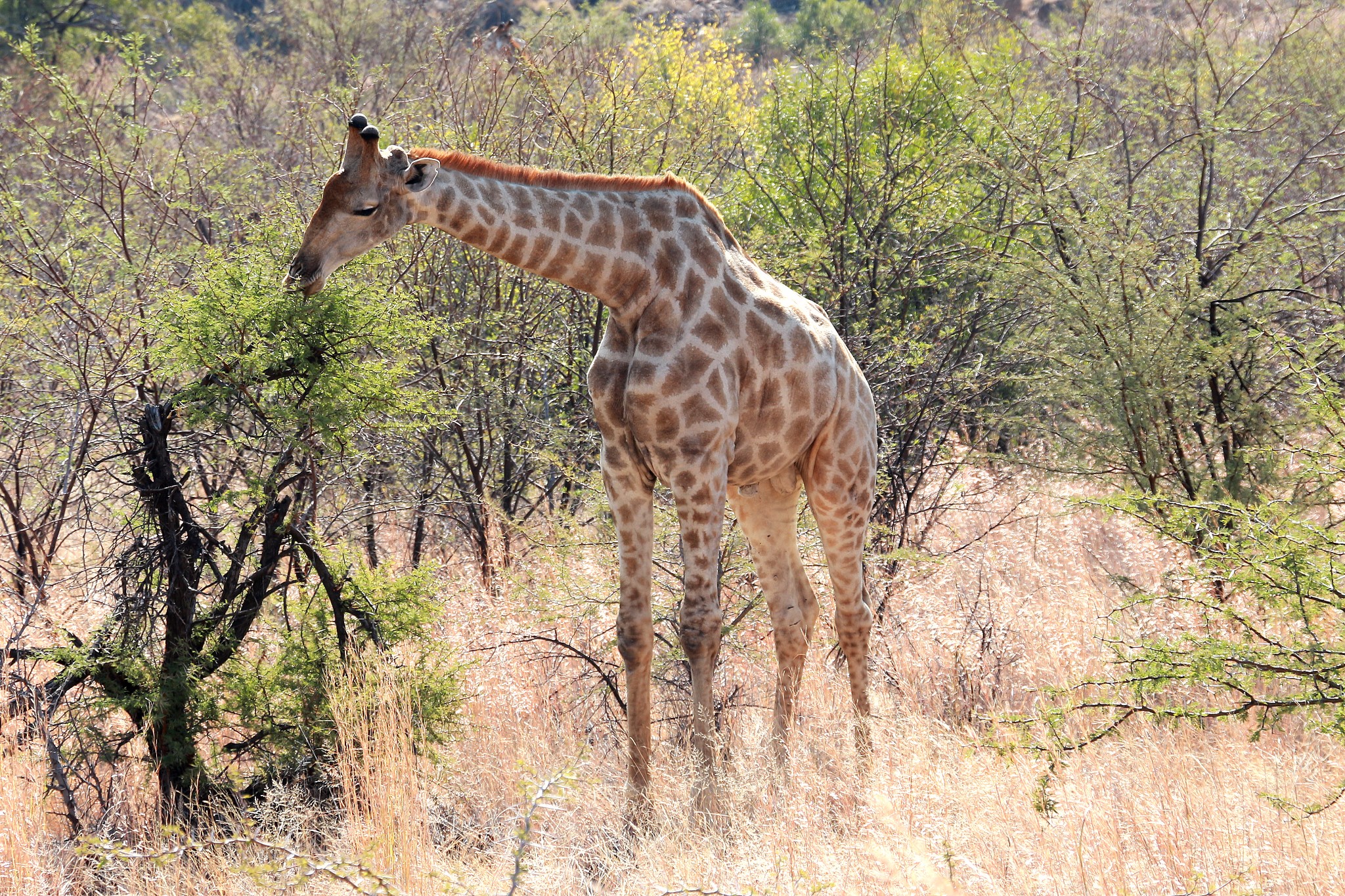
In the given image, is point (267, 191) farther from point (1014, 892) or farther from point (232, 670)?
point (1014, 892)

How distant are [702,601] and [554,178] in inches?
70.5

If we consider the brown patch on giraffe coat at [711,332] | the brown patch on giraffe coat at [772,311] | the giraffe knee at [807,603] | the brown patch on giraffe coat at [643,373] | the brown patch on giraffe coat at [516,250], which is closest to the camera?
the brown patch on giraffe coat at [516,250]

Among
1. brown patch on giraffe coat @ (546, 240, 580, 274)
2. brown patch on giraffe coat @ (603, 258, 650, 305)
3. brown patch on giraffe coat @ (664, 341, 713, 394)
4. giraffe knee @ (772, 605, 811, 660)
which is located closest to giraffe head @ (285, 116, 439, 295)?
brown patch on giraffe coat @ (546, 240, 580, 274)

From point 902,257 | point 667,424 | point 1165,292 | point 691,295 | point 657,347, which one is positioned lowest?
point 667,424

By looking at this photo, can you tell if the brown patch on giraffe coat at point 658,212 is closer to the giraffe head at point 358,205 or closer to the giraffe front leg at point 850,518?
the giraffe head at point 358,205

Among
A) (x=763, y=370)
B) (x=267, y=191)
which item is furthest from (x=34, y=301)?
(x=763, y=370)

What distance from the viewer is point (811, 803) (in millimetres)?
4859

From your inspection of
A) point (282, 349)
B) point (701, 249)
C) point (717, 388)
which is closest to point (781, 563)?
point (717, 388)

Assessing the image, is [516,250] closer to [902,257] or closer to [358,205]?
[358,205]

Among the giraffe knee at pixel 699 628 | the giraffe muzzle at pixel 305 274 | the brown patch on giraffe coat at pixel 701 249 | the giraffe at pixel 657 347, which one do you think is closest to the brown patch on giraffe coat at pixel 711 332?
the giraffe at pixel 657 347

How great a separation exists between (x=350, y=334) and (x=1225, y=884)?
3.70 metres

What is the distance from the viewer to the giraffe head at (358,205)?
161 inches

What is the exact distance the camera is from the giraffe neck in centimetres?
431

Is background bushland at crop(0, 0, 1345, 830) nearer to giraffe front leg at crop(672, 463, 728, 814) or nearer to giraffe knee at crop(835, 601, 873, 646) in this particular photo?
giraffe knee at crop(835, 601, 873, 646)
